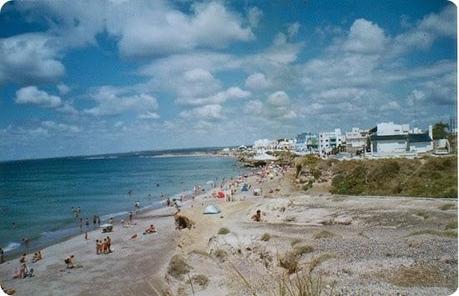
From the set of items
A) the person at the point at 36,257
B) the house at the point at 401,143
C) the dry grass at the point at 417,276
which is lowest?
the person at the point at 36,257

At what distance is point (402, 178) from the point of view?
2133cm

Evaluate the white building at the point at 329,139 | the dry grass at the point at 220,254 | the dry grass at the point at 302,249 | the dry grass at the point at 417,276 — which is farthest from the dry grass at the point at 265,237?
the white building at the point at 329,139

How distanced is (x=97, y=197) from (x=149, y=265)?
25.2 metres

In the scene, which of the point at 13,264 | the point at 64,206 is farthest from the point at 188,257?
the point at 64,206

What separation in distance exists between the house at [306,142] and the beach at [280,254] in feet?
192

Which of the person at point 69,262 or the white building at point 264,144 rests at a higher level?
the white building at point 264,144

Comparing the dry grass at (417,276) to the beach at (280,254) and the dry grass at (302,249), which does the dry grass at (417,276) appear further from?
the dry grass at (302,249)

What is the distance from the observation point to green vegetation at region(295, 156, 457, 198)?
Result: 18766 mm

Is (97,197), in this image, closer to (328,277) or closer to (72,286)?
(72,286)

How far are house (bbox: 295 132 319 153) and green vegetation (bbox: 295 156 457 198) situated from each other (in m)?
51.0

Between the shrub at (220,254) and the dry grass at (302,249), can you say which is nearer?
the dry grass at (302,249)

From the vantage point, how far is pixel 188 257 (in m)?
12.8

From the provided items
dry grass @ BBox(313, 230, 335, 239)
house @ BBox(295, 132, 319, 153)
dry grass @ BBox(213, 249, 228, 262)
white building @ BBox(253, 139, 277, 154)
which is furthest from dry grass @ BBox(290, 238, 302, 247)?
white building @ BBox(253, 139, 277, 154)

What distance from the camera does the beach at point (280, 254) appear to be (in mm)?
8258
